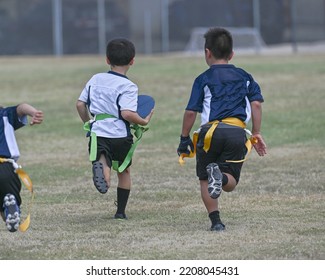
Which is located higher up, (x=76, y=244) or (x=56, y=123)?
(x=76, y=244)

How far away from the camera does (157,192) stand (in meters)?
10.2

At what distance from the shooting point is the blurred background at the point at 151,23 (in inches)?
1351

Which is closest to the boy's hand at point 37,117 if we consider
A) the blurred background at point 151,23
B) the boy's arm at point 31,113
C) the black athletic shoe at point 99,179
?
the boy's arm at point 31,113

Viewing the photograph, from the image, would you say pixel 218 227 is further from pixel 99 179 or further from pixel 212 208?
pixel 99 179

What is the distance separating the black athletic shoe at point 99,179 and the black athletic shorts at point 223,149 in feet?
2.61

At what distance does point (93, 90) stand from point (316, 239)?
232cm

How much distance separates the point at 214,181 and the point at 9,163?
5.26 feet

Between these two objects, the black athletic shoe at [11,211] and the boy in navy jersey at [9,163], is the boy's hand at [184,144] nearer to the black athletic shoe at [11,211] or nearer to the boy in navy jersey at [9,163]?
the boy in navy jersey at [9,163]

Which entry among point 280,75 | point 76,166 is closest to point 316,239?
point 76,166

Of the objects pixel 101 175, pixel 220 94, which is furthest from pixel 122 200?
pixel 220 94

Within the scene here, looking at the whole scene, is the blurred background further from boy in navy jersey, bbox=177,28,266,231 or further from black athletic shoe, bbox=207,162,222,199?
black athletic shoe, bbox=207,162,222,199

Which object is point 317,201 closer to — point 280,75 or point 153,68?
point 280,75

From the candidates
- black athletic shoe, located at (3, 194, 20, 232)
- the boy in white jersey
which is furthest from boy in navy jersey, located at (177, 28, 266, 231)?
black athletic shoe, located at (3, 194, 20, 232)

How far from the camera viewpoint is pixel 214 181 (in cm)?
753
